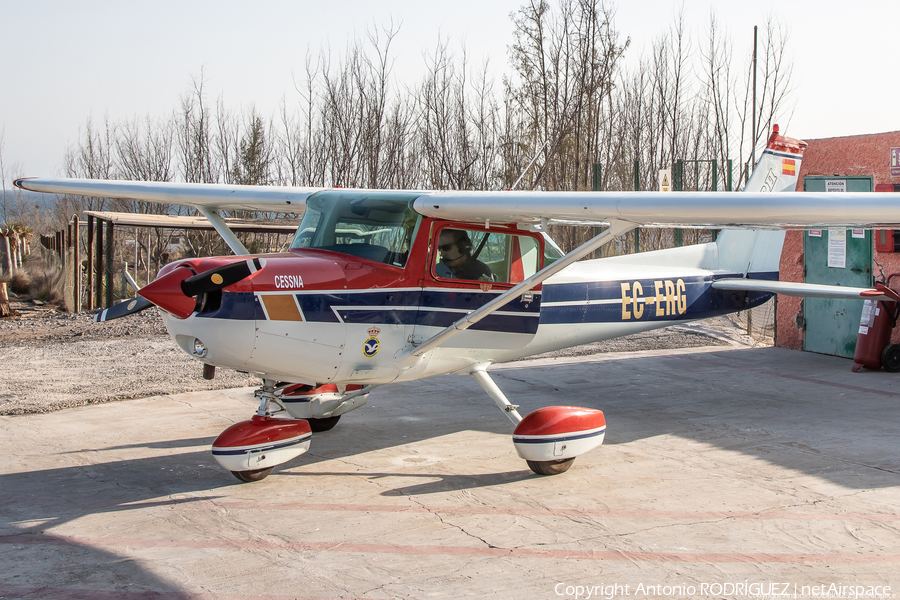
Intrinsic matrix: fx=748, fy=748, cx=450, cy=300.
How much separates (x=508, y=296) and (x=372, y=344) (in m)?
1.12

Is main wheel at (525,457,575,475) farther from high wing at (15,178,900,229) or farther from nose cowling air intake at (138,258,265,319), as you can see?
nose cowling air intake at (138,258,265,319)

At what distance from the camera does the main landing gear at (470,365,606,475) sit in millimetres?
5742

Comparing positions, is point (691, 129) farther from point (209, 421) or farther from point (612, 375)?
point (209, 421)

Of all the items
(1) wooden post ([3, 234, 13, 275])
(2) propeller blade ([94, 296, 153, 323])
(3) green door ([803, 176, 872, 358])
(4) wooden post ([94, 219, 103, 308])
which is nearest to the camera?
(2) propeller blade ([94, 296, 153, 323])

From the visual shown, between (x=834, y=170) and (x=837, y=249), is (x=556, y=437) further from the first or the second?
(x=834, y=170)

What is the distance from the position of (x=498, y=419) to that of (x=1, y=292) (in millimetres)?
12204

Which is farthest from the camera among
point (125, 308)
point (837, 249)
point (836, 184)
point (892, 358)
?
point (837, 249)

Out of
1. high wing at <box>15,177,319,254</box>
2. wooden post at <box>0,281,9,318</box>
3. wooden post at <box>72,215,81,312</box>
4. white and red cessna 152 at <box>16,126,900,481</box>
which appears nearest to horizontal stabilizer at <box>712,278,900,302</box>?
white and red cessna 152 at <box>16,126,900,481</box>

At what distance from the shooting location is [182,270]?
5043 millimetres

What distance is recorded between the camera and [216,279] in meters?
4.93

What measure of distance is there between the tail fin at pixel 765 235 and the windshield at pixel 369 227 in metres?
4.63

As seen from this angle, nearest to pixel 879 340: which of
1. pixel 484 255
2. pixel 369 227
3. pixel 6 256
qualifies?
pixel 484 255

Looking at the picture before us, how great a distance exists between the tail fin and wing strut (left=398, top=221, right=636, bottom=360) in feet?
13.4

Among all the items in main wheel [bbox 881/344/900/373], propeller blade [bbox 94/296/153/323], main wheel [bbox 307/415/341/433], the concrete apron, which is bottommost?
the concrete apron
